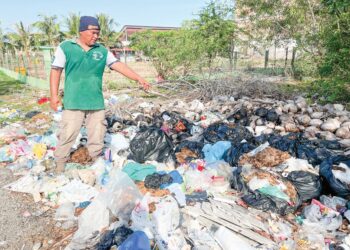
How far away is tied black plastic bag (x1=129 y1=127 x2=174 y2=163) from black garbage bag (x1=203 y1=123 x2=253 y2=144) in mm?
878

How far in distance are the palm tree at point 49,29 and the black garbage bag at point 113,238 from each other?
3413 centimetres

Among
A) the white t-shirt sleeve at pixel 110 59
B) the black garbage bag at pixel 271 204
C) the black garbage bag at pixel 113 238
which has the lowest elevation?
the black garbage bag at pixel 113 238

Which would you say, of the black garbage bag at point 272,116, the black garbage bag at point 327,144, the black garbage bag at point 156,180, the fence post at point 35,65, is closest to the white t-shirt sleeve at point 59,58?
the black garbage bag at point 156,180

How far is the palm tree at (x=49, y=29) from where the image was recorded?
32562mm

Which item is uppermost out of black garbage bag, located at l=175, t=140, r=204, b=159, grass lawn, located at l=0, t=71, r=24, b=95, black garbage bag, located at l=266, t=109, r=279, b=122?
black garbage bag, located at l=266, t=109, r=279, b=122

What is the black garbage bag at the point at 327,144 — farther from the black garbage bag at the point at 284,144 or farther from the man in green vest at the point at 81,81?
the man in green vest at the point at 81,81

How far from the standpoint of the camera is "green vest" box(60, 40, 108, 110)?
3.69m

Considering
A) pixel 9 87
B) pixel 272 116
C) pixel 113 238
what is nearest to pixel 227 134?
pixel 272 116

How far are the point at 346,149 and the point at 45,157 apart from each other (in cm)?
442

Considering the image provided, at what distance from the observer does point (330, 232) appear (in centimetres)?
285

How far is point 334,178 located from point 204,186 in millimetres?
1377

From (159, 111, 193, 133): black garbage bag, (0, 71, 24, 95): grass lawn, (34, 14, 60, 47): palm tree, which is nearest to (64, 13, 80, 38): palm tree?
(34, 14, 60, 47): palm tree

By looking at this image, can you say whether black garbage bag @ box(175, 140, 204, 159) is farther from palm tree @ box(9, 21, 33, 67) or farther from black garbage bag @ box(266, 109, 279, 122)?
palm tree @ box(9, 21, 33, 67)

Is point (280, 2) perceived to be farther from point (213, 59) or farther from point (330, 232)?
point (330, 232)
